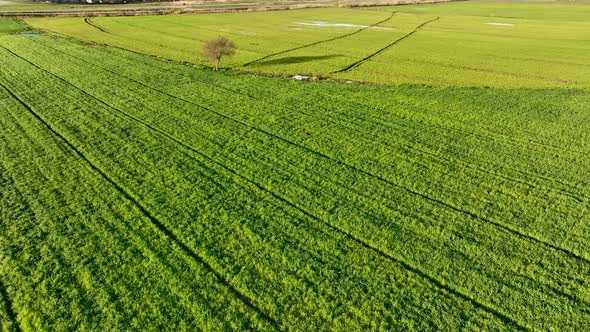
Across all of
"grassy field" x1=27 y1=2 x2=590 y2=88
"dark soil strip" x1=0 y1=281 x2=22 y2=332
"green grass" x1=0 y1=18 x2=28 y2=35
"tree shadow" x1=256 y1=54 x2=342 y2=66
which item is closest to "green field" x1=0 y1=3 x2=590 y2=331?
"dark soil strip" x1=0 y1=281 x2=22 y2=332

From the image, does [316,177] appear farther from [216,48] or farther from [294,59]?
[294,59]

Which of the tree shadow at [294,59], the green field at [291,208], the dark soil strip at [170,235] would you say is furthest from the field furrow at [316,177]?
the tree shadow at [294,59]

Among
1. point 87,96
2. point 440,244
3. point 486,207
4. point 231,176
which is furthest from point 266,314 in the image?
point 87,96

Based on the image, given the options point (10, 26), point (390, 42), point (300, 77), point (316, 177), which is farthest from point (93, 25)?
point (316, 177)

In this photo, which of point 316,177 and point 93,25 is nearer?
point 316,177

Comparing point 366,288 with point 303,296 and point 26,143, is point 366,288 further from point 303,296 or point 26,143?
point 26,143

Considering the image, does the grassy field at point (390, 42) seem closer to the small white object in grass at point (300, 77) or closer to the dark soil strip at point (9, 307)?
the small white object in grass at point (300, 77)

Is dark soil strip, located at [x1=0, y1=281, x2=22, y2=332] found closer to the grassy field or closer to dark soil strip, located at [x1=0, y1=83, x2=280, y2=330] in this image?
dark soil strip, located at [x1=0, y1=83, x2=280, y2=330]
